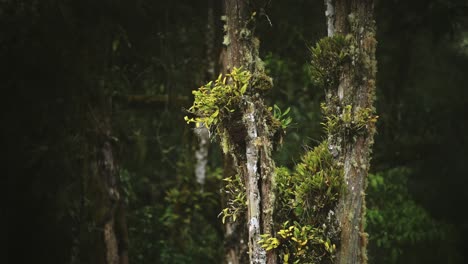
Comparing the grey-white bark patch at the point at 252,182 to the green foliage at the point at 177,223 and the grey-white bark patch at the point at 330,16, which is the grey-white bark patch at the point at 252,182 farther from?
the green foliage at the point at 177,223

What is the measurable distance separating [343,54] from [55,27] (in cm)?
435

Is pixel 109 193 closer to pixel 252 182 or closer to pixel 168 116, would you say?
pixel 168 116

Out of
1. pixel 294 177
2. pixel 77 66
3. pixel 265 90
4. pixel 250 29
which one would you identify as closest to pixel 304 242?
pixel 294 177

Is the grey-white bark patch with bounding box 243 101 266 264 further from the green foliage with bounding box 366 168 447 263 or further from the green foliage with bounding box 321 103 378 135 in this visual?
the green foliage with bounding box 366 168 447 263

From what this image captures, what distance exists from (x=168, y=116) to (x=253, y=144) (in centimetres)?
537

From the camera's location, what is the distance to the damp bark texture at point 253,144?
207 inches

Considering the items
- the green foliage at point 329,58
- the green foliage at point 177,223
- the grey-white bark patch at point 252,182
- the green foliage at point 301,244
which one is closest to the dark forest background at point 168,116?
the green foliage at point 177,223

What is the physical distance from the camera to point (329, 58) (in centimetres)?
536

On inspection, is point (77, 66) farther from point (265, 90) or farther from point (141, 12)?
point (265, 90)

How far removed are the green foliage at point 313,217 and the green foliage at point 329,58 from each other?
1.87 ft

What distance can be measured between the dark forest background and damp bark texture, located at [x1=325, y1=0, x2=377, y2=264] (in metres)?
1.89

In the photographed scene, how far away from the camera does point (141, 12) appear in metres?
8.76

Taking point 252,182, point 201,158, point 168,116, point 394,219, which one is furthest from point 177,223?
point 252,182

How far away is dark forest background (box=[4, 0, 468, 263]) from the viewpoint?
27.6 feet
